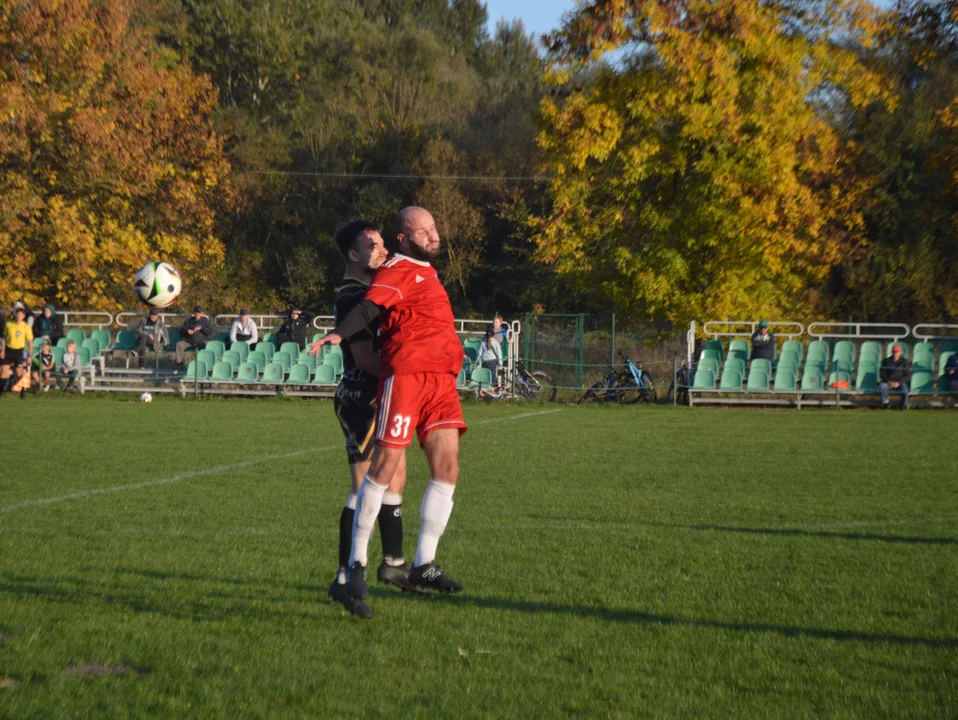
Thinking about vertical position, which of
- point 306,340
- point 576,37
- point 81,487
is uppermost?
point 576,37

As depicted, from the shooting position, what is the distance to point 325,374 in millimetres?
23531

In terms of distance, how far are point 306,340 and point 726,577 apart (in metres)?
19.8

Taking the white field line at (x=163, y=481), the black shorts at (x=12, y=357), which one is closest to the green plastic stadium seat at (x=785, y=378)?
the white field line at (x=163, y=481)

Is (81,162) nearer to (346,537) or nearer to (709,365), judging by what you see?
Result: (709,365)

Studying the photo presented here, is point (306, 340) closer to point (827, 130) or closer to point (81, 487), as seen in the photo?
point (827, 130)

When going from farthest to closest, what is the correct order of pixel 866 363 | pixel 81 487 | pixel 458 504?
pixel 866 363, pixel 81 487, pixel 458 504

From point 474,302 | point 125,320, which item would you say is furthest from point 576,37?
point 474,302

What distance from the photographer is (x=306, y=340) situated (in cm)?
2486

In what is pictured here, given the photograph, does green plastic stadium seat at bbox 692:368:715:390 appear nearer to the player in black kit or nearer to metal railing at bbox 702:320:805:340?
metal railing at bbox 702:320:805:340

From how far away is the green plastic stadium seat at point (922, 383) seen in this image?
2125cm

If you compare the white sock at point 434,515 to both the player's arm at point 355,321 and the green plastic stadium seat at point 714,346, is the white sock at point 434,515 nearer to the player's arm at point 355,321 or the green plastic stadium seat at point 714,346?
the player's arm at point 355,321

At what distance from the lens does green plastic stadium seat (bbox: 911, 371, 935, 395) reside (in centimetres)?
2125

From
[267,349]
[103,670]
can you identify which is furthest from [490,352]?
[103,670]

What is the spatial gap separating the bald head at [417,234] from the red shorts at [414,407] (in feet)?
2.05
